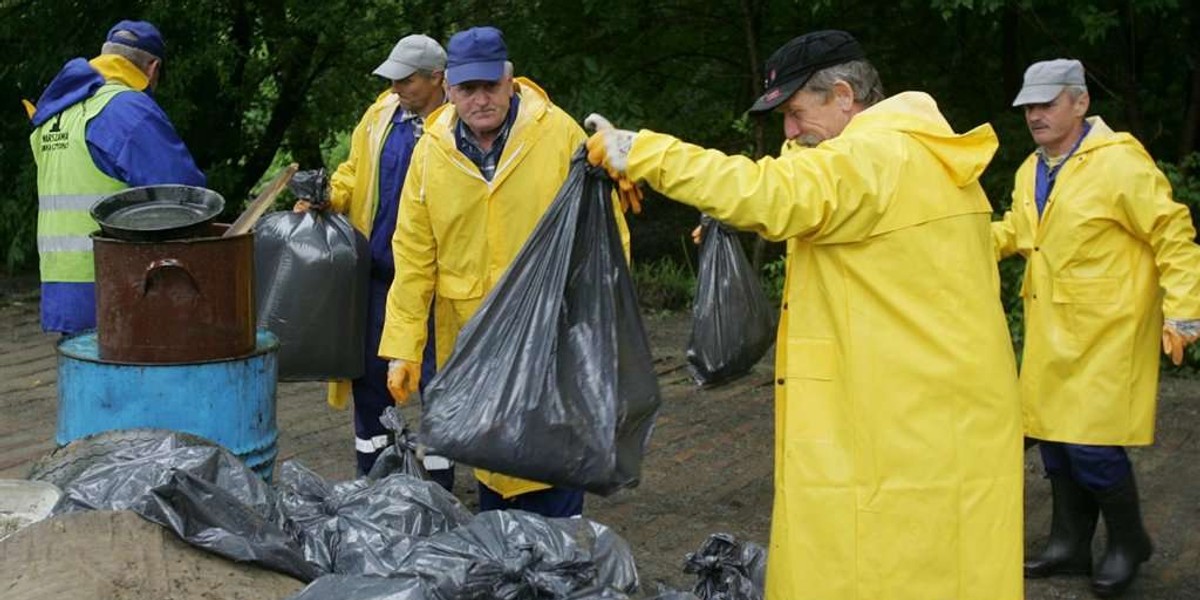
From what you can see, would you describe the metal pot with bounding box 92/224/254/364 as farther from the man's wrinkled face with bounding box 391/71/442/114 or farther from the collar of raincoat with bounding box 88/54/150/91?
the collar of raincoat with bounding box 88/54/150/91

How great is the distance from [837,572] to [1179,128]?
708 cm

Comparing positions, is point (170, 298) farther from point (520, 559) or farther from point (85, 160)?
point (520, 559)

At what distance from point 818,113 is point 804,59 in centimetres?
13

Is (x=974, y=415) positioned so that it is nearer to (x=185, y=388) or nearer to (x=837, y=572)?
(x=837, y=572)

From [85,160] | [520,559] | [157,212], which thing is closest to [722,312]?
[520,559]

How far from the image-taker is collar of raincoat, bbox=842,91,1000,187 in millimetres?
3303

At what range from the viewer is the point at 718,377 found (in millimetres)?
4746

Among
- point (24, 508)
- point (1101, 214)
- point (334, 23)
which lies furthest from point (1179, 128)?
point (24, 508)

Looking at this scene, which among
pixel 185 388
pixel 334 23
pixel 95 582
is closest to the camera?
pixel 95 582

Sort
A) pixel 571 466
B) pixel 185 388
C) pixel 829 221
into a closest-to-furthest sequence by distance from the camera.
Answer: pixel 829 221, pixel 571 466, pixel 185 388

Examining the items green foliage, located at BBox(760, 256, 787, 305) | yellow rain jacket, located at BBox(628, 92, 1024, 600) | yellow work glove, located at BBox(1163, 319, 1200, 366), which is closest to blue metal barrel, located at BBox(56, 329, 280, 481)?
yellow rain jacket, located at BBox(628, 92, 1024, 600)

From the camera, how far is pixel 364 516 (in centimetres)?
441

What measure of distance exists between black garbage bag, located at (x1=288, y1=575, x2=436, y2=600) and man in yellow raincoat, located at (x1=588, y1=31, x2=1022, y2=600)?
89 cm

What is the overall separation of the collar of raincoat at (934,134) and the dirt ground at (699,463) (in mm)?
2117
